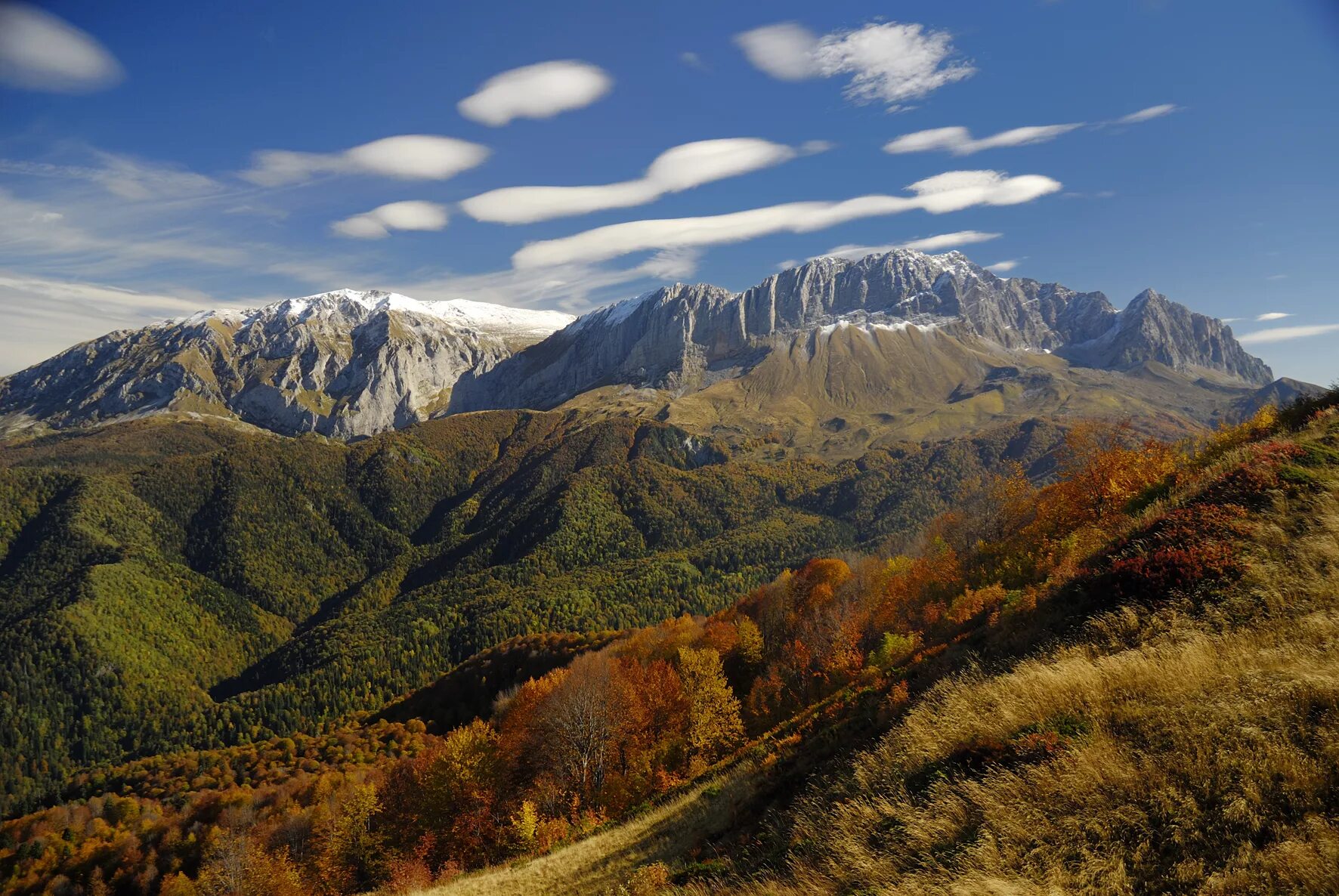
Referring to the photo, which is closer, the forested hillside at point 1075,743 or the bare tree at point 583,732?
the forested hillside at point 1075,743

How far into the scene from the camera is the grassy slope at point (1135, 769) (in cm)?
825

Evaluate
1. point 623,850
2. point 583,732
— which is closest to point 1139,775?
point 623,850

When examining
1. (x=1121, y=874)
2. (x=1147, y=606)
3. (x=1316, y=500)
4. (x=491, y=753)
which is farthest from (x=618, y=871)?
(x=491, y=753)

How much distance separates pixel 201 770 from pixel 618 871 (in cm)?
20909

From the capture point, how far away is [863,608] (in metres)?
76.1

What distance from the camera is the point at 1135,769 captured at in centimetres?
975

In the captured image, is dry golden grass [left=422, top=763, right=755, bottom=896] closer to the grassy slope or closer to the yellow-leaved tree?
the grassy slope

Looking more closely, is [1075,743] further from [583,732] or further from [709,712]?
[583,732]

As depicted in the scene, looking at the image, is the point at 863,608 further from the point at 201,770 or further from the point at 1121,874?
the point at 201,770

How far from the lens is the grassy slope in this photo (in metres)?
8.25

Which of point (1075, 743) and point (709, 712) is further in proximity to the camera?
point (709, 712)

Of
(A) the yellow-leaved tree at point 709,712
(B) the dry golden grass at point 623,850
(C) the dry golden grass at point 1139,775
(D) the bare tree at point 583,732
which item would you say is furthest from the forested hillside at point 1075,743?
(D) the bare tree at point 583,732

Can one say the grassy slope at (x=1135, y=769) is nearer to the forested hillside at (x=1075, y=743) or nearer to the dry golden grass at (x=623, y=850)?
the forested hillside at (x=1075, y=743)

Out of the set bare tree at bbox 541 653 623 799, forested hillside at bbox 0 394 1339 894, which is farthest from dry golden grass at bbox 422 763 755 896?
bare tree at bbox 541 653 623 799
